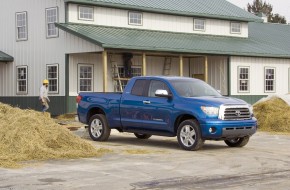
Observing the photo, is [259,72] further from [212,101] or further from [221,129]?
[221,129]

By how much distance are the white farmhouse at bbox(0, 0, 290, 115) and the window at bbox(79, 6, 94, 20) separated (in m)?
0.05

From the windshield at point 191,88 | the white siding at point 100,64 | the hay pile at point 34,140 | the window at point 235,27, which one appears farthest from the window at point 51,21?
the hay pile at point 34,140

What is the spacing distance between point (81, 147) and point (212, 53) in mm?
19236

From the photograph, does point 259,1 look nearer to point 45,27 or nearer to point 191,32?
point 191,32

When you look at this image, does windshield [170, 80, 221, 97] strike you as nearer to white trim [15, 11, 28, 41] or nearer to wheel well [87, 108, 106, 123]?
wheel well [87, 108, 106, 123]

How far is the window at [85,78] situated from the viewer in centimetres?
2991

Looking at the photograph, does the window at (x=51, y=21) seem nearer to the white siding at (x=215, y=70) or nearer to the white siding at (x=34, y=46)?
the white siding at (x=34, y=46)

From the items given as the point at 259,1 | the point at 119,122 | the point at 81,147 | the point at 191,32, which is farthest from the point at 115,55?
the point at 259,1

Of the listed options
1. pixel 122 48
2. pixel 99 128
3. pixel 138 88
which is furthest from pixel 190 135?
pixel 122 48

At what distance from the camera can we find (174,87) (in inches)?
620

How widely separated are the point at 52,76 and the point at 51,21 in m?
2.78

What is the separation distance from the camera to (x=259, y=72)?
36.8 m

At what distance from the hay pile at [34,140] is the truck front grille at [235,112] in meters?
3.25

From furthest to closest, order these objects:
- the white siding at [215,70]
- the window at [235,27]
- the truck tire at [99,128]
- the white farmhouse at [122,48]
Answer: the window at [235,27]
the white siding at [215,70]
the white farmhouse at [122,48]
the truck tire at [99,128]
